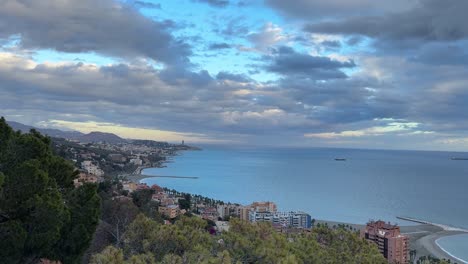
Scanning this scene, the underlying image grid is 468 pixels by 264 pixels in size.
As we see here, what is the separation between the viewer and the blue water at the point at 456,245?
85.3ft

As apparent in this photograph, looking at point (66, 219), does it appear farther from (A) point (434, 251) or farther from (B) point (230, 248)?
(A) point (434, 251)

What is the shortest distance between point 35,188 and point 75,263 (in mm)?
1426

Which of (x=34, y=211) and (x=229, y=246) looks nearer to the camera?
(x=34, y=211)

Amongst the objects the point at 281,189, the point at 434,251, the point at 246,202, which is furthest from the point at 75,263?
the point at 281,189

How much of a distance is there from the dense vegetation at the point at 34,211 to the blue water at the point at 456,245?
24715mm

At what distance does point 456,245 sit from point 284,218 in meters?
12.9

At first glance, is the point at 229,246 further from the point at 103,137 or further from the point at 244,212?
the point at 103,137

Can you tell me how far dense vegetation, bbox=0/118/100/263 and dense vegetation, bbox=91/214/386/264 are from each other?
2.27 ft

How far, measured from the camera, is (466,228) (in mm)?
34844

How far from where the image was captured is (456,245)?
28.9 meters

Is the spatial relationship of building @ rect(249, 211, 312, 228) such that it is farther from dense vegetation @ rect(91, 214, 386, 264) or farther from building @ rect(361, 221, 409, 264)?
dense vegetation @ rect(91, 214, 386, 264)

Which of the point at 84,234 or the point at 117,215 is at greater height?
the point at 84,234

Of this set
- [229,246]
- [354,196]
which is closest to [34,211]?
[229,246]

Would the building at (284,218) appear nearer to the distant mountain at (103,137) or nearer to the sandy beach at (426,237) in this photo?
the sandy beach at (426,237)
